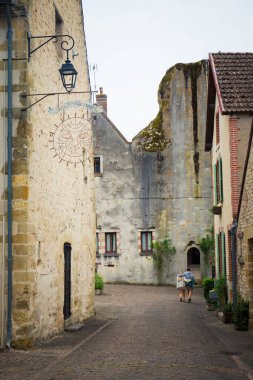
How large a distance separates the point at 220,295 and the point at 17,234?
838 centimetres

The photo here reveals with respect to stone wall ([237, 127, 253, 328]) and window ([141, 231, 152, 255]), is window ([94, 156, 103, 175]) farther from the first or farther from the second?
stone wall ([237, 127, 253, 328])

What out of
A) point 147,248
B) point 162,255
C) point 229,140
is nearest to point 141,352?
point 229,140

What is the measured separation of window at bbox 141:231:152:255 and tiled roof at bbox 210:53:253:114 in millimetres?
14557

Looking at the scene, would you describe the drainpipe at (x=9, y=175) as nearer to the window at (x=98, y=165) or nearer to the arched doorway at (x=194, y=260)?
the window at (x=98, y=165)

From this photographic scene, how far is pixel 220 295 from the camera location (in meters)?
16.7

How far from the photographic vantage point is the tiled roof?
608 inches

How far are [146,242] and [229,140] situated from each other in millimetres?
15514

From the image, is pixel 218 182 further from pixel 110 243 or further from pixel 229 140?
pixel 110 243

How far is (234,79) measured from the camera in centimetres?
1658

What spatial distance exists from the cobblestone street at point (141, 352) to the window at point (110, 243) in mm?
13123

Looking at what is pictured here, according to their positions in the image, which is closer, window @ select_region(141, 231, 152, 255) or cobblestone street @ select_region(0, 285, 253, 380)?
cobblestone street @ select_region(0, 285, 253, 380)

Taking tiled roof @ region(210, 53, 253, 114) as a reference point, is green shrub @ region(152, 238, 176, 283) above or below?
below

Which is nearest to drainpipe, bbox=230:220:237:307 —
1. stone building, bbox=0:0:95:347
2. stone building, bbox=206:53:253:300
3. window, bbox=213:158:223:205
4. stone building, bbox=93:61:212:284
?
stone building, bbox=206:53:253:300

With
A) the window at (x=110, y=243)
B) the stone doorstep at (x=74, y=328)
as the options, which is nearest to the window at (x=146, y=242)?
the window at (x=110, y=243)
